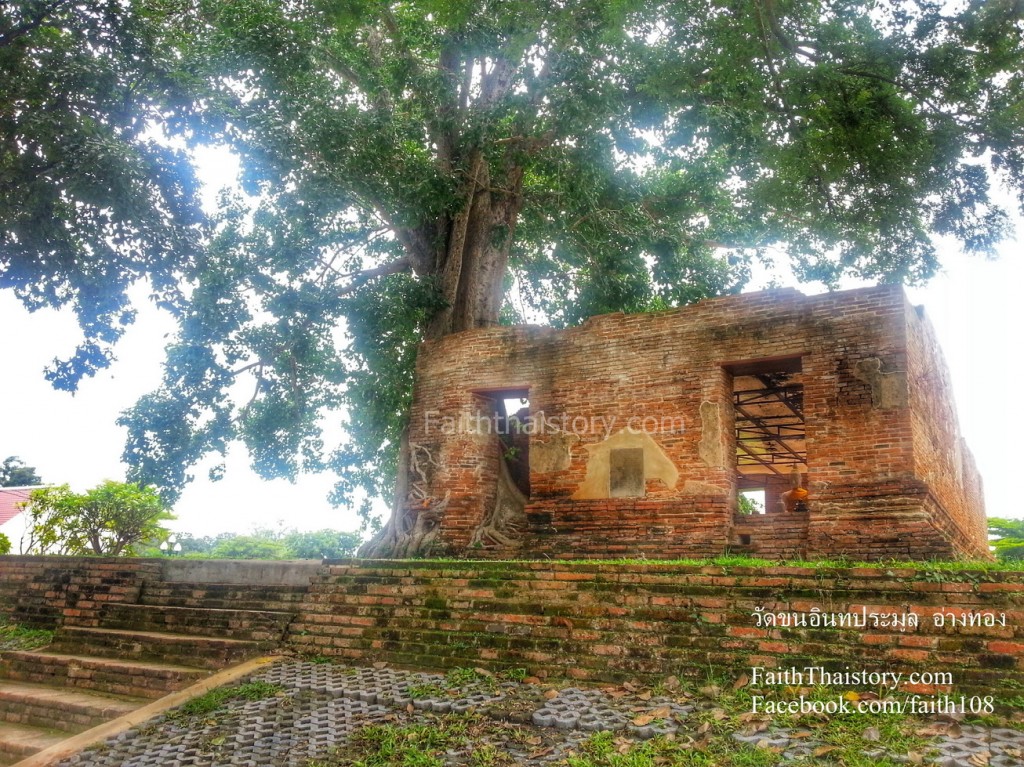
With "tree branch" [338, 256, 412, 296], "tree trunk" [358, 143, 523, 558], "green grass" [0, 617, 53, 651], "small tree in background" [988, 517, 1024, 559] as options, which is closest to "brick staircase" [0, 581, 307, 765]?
"green grass" [0, 617, 53, 651]

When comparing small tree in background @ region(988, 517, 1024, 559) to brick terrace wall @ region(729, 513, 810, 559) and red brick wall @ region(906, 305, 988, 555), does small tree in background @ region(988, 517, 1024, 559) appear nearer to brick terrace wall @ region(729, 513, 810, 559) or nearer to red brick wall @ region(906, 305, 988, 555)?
red brick wall @ region(906, 305, 988, 555)

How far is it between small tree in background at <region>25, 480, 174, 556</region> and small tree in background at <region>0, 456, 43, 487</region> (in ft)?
72.9

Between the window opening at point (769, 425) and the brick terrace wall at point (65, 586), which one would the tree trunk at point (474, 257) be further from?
the window opening at point (769, 425)

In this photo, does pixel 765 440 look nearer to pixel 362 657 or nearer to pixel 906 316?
pixel 906 316

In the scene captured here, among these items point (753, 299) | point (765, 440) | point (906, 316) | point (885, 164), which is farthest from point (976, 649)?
point (765, 440)

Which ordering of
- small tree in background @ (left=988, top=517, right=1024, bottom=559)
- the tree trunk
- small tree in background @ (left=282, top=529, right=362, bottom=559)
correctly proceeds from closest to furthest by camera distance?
1. the tree trunk
2. small tree in background @ (left=988, top=517, right=1024, bottom=559)
3. small tree in background @ (left=282, top=529, right=362, bottom=559)

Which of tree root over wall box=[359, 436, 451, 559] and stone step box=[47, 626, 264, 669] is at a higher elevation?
tree root over wall box=[359, 436, 451, 559]

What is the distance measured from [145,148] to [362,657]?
6.37 meters

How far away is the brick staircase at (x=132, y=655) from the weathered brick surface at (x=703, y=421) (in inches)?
107

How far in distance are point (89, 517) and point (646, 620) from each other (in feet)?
30.8

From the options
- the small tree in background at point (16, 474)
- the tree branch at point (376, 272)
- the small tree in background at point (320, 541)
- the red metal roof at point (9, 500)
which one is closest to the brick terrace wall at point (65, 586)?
the tree branch at point (376, 272)

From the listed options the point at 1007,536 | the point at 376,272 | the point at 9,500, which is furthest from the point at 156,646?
the point at 9,500

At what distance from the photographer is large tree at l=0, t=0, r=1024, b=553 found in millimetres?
7980

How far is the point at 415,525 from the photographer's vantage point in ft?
30.8
